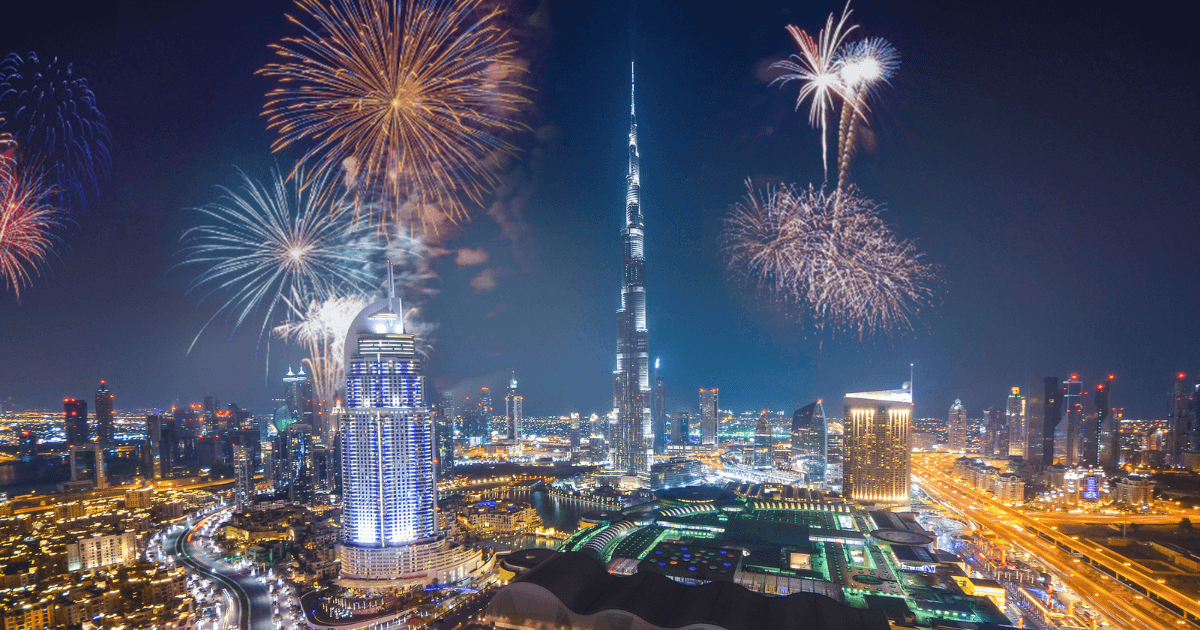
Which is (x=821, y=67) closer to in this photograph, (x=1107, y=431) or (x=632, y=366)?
(x=632, y=366)

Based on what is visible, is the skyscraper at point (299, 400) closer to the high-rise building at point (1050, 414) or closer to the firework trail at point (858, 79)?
the firework trail at point (858, 79)

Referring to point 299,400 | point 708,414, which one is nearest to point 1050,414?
point 708,414

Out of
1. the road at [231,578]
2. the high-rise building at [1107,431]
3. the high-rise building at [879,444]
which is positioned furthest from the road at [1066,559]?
the road at [231,578]

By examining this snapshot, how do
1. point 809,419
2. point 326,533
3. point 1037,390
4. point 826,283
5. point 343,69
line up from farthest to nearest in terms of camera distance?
1. point 809,419
2. point 1037,390
3. point 326,533
4. point 826,283
5. point 343,69

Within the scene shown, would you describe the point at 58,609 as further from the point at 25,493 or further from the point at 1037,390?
the point at 1037,390

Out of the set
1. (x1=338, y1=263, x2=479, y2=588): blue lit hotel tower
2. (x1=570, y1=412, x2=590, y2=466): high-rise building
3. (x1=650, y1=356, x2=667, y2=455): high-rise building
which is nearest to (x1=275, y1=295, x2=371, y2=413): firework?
(x1=338, y1=263, x2=479, y2=588): blue lit hotel tower

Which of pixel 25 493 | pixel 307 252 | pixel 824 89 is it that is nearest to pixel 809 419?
pixel 824 89
